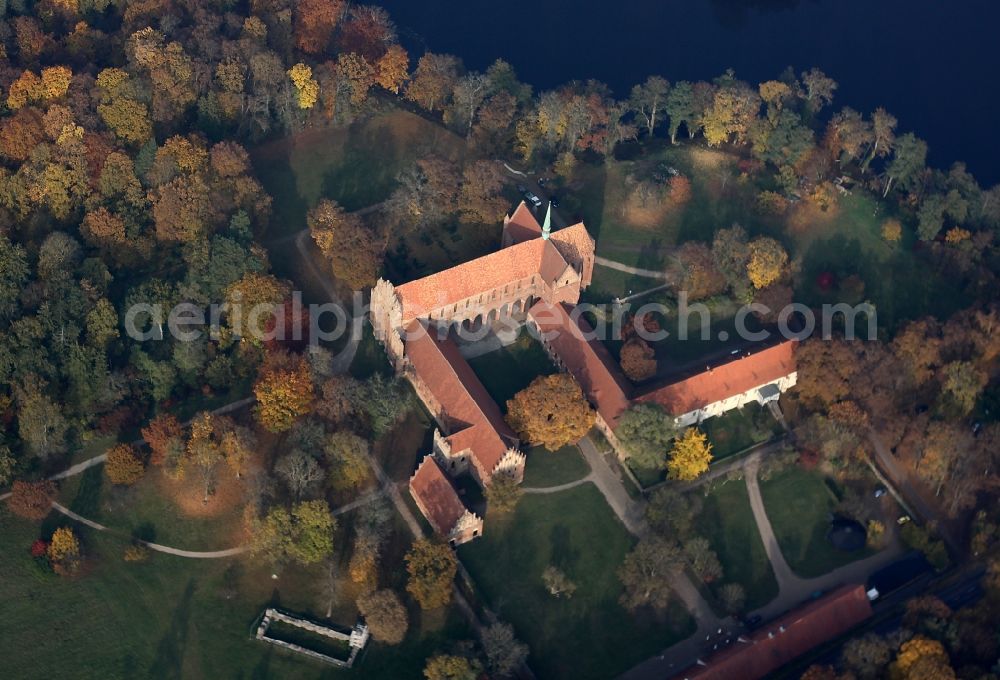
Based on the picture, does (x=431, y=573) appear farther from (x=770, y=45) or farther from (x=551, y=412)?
(x=770, y=45)

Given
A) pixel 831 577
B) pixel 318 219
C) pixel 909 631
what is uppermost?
pixel 318 219

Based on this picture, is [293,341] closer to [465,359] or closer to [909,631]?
[465,359]

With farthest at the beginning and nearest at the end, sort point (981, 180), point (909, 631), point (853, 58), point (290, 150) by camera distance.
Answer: point (853, 58) < point (981, 180) < point (290, 150) < point (909, 631)

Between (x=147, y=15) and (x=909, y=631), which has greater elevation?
(x=147, y=15)

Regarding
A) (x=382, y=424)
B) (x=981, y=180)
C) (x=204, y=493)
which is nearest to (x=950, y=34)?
(x=981, y=180)

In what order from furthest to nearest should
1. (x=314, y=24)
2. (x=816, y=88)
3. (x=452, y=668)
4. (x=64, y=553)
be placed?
(x=816, y=88), (x=314, y=24), (x=64, y=553), (x=452, y=668)

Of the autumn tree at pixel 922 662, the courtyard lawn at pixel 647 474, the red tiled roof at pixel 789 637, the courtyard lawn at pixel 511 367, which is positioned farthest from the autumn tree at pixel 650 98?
the autumn tree at pixel 922 662

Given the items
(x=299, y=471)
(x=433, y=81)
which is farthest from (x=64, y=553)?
(x=433, y=81)

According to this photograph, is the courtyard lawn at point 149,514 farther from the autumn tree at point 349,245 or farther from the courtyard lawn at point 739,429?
the courtyard lawn at point 739,429
